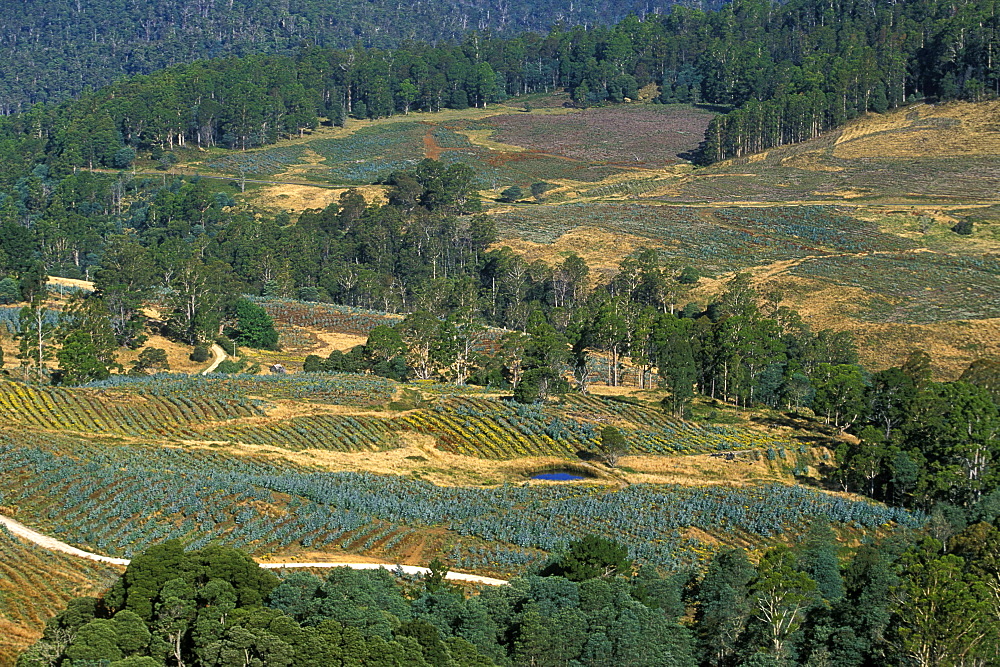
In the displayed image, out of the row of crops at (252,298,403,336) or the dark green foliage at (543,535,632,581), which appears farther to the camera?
the row of crops at (252,298,403,336)

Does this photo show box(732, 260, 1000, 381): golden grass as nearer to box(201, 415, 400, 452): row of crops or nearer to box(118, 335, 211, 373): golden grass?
box(201, 415, 400, 452): row of crops

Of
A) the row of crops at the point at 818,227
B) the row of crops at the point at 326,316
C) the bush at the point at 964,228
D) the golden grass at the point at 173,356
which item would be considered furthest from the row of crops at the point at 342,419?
the bush at the point at 964,228

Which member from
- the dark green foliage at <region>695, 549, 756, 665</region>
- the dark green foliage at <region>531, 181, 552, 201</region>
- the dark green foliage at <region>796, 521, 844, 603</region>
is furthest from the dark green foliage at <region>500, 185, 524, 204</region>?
the dark green foliage at <region>695, 549, 756, 665</region>

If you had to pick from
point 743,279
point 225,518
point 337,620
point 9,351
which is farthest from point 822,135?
point 337,620

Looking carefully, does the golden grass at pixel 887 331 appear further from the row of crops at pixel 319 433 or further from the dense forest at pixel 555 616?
the dense forest at pixel 555 616

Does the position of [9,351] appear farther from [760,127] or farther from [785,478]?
[760,127]

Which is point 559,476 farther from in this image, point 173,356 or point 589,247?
point 589,247
